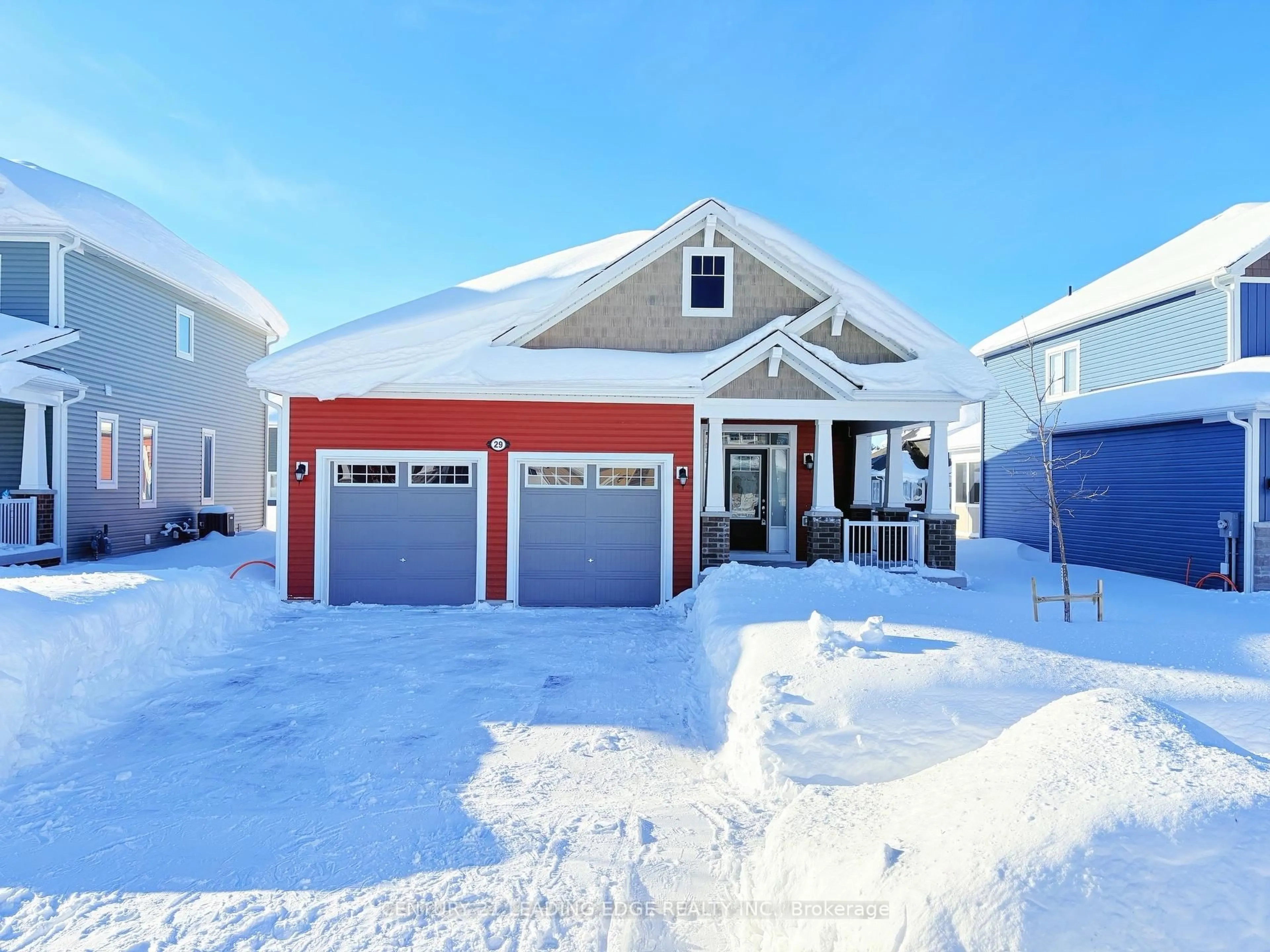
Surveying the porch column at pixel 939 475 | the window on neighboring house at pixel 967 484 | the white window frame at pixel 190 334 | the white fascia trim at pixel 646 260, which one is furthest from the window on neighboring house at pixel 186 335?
the window on neighboring house at pixel 967 484

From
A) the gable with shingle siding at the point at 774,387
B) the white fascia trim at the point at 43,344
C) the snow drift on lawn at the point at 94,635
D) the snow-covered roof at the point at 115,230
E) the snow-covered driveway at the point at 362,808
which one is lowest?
the snow-covered driveway at the point at 362,808

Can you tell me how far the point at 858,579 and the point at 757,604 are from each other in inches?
86.8

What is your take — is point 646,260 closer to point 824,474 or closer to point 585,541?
point 824,474

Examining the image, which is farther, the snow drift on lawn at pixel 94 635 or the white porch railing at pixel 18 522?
the white porch railing at pixel 18 522

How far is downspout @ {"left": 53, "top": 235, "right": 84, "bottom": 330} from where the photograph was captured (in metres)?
13.2

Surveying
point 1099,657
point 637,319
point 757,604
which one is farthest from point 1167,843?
point 637,319

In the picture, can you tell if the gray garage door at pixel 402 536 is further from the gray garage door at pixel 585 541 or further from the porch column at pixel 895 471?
the porch column at pixel 895 471

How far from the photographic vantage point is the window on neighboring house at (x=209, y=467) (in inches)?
713

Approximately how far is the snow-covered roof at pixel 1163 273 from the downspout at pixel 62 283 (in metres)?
18.3

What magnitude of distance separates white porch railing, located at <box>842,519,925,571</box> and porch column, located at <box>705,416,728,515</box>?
2054mm

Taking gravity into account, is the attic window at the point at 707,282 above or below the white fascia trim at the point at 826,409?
above

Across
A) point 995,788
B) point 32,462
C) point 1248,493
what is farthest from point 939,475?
point 32,462

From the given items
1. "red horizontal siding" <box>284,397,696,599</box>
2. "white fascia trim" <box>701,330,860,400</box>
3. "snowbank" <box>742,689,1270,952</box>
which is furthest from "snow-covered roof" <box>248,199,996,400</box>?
"snowbank" <box>742,689,1270,952</box>

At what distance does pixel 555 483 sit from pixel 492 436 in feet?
4.01
